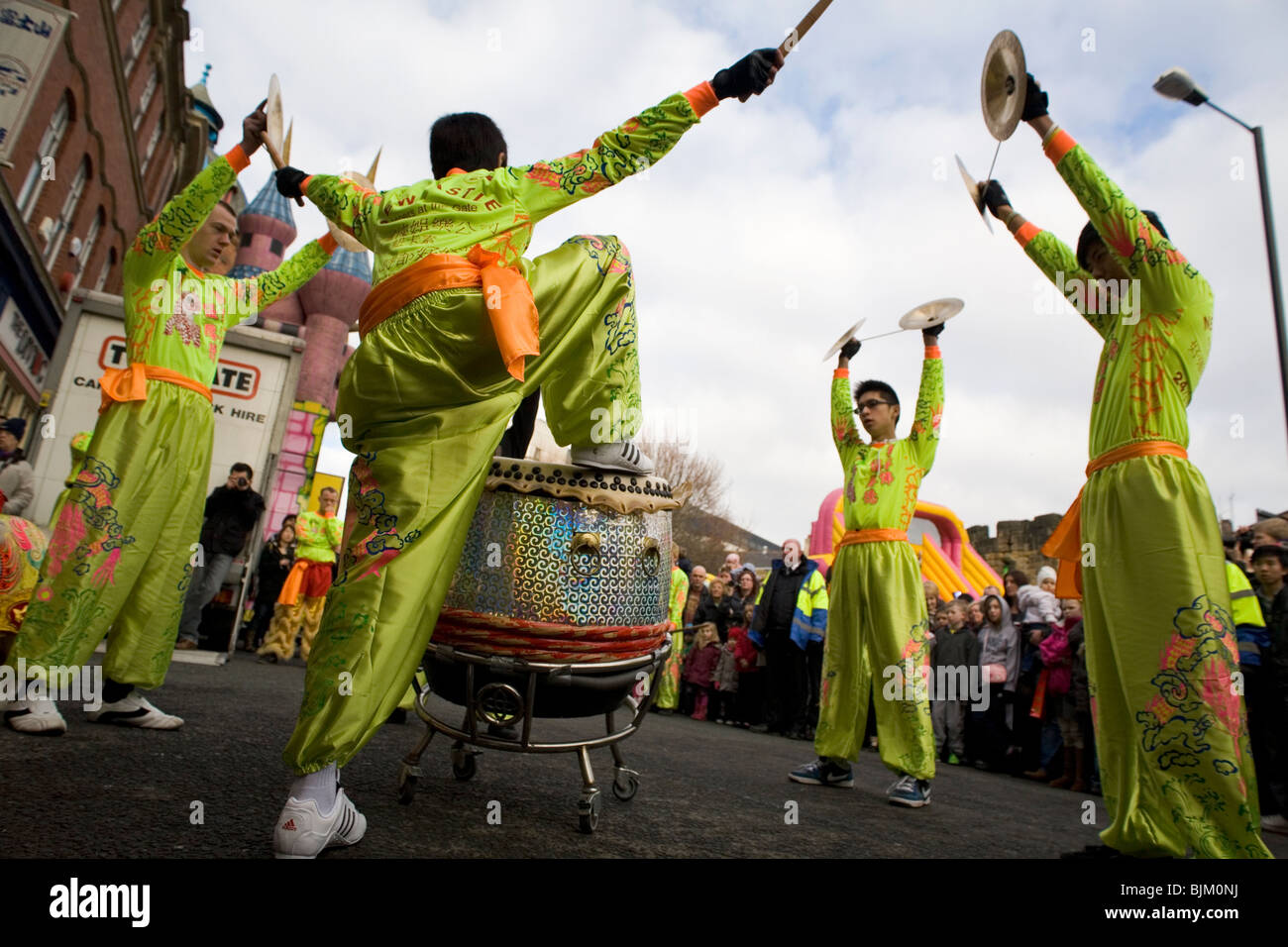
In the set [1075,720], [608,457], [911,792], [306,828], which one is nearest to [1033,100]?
[608,457]

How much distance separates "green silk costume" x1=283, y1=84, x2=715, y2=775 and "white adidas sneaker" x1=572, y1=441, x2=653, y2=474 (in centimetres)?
4

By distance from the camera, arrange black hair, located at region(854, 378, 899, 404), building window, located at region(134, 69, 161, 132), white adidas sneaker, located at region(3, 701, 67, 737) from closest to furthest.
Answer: white adidas sneaker, located at region(3, 701, 67, 737), black hair, located at region(854, 378, 899, 404), building window, located at region(134, 69, 161, 132)

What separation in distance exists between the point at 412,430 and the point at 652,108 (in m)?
0.98

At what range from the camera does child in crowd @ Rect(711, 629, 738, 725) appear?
340 inches

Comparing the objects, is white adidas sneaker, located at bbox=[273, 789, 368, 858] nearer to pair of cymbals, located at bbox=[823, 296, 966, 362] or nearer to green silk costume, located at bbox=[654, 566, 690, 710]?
pair of cymbals, located at bbox=[823, 296, 966, 362]

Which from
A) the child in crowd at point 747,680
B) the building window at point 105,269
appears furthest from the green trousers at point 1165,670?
the building window at point 105,269

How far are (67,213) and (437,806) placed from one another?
54.3ft

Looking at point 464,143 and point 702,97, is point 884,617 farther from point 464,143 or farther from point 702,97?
point 464,143

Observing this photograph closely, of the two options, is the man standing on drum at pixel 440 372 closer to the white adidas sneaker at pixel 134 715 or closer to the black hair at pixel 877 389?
the white adidas sneaker at pixel 134 715

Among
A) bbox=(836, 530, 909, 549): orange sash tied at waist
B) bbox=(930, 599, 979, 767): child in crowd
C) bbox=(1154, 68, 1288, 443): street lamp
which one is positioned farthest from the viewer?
bbox=(930, 599, 979, 767): child in crowd

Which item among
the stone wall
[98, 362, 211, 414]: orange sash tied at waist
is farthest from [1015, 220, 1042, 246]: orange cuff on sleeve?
the stone wall

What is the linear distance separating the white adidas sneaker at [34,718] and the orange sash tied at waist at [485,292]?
6.19 ft
